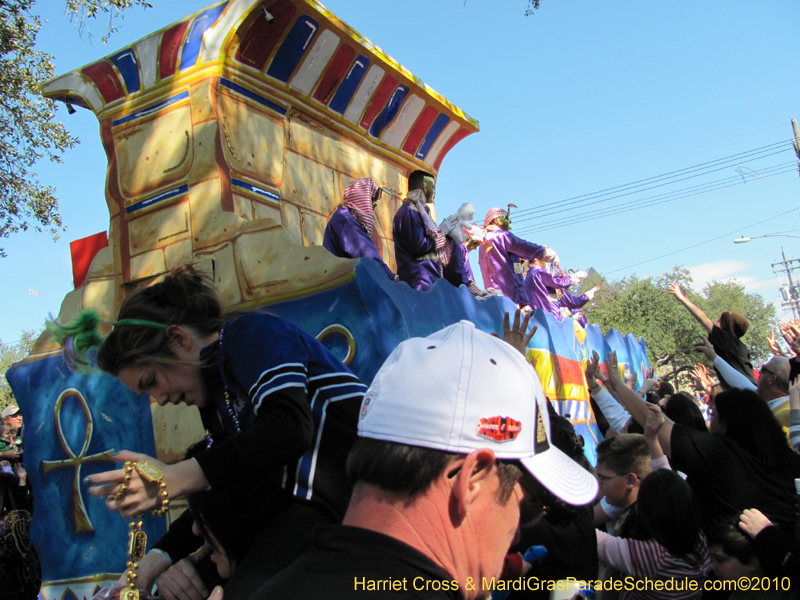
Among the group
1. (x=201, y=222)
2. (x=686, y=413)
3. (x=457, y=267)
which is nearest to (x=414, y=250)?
(x=457, y=267)

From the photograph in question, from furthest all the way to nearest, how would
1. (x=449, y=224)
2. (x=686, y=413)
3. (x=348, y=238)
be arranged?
(x=449, y=224)
(x=348, y=238)
(x=686, y=413)

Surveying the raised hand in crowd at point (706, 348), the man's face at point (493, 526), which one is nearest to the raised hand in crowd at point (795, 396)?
the raised hand in crowd at point (706, 348)

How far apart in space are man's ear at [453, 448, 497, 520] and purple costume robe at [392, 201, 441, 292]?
4.28 meters

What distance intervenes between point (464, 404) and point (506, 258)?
7058 mm

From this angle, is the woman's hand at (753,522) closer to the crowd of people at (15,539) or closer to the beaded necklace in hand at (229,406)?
the beaded necklace in hand at (229,406)

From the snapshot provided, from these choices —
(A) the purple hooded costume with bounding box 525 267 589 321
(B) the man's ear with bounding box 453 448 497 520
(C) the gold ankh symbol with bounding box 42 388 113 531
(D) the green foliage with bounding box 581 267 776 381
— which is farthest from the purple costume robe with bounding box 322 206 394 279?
(D) the green foliage with bounding box 581 267 776 381

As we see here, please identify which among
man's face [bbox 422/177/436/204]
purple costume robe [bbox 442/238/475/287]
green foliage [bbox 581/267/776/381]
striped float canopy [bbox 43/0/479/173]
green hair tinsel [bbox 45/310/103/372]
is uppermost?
striped float canopy [bbox 43/0/479/173]

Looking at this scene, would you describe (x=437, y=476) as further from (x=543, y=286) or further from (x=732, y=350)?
(x=543, y=286)

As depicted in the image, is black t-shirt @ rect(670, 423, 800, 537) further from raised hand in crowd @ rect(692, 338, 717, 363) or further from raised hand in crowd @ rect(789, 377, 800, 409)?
raised hand in crowd @ rect(692, 338, 717, 363)

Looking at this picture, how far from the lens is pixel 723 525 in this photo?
229cm

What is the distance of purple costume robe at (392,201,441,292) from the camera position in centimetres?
533

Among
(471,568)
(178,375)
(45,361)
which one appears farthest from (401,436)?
(45,361)

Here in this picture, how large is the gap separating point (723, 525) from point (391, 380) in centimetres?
184

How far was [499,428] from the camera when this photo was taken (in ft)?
3.39
